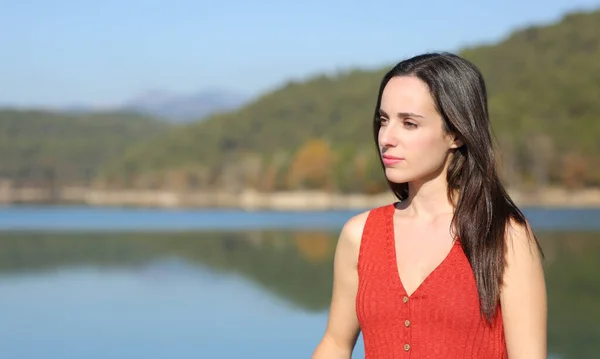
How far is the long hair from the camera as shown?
5.49ft

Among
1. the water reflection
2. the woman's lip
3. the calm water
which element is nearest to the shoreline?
the water reflection

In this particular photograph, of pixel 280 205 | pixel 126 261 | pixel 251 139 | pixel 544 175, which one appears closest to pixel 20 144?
pixel 251 139

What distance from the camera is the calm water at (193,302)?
313 inches

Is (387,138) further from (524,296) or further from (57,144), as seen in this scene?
(57,144)

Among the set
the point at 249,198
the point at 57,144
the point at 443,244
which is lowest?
the point at 249,198

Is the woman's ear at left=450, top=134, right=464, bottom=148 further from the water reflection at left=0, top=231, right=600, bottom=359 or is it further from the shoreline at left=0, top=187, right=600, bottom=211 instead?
the shoreline at left=0, top=187, right=600, bottom=211

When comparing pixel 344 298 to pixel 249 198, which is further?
pixel 249 198

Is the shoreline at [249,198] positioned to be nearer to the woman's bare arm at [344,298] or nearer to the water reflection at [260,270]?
the water reflection at [260,270]

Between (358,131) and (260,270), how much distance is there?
290 feet

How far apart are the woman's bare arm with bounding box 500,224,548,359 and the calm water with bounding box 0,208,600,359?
217 inches

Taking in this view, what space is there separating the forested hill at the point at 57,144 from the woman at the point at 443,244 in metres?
133

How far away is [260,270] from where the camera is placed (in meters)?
14.9

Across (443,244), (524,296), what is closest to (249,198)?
(443,244)

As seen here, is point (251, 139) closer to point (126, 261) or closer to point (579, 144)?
point (579, 144)
